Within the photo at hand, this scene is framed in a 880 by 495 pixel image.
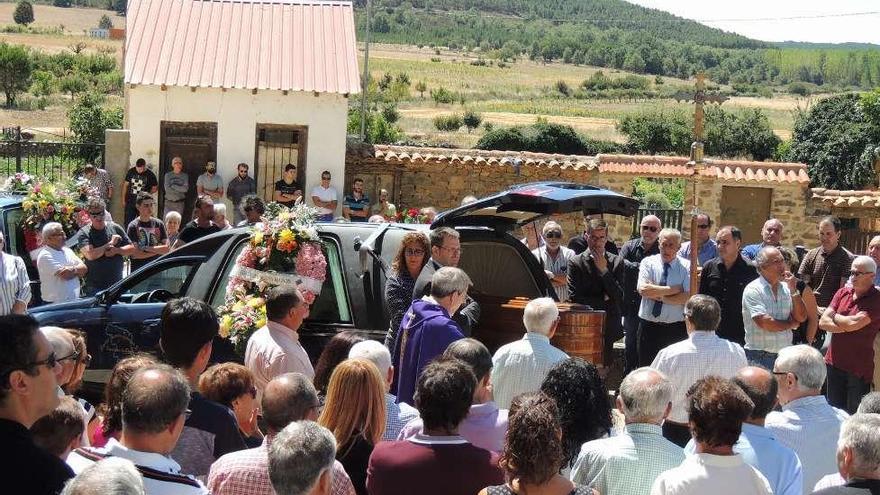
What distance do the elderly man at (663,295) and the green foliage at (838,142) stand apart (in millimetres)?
26615

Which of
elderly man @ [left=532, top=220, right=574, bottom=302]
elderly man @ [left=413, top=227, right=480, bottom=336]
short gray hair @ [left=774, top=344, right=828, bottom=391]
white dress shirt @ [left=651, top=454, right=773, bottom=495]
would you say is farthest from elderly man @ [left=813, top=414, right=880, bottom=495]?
elderly man @ [left=532, top=220, right=574, bottom=302]

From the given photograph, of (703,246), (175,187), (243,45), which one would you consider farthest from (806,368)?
(243,45)

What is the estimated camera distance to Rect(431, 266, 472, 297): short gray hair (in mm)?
7434

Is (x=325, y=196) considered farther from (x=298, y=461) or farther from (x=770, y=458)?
(x=298, y=461)

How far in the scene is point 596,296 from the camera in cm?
1116

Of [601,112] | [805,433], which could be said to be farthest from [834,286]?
[601,112]

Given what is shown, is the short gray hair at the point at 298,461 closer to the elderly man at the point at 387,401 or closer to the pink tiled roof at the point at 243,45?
the elderly man at the point at 387,401

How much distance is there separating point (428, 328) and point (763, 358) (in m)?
3.57

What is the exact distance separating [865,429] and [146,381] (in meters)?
3.04

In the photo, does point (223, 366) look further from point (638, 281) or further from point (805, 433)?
point (638, 281)

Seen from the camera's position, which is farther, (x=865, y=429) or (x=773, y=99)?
(x=773, y=99)

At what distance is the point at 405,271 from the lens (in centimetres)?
848

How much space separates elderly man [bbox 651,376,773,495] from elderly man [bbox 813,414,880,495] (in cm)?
35

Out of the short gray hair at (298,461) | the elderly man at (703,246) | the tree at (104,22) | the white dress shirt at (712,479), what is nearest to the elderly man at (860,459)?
the white dress shirt at (712,479)
